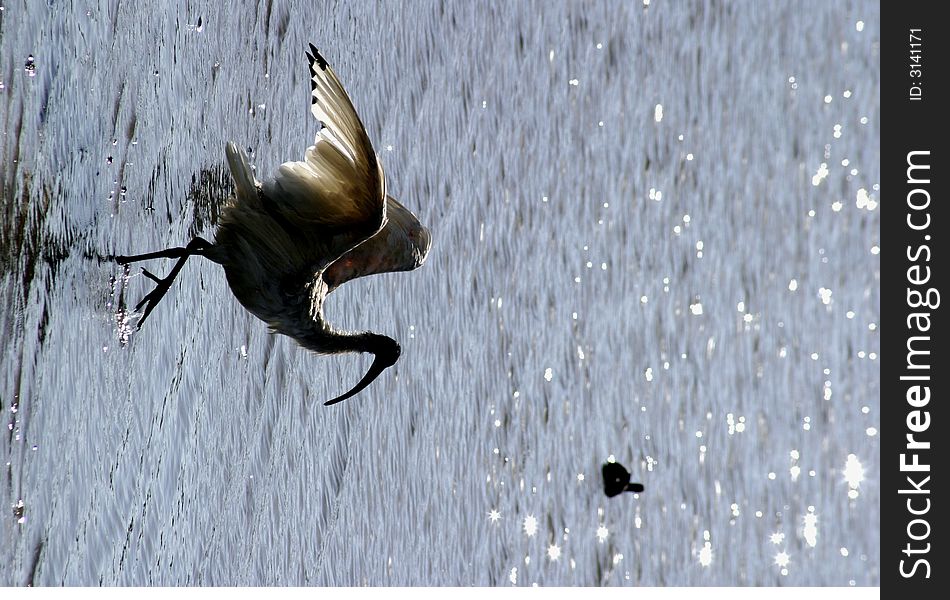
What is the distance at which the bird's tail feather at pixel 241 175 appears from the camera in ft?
10.6

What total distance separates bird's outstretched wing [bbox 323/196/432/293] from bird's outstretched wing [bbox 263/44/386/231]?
0.34 m

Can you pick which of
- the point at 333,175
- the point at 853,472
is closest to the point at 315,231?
the point at 333,175

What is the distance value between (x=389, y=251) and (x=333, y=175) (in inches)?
20.1

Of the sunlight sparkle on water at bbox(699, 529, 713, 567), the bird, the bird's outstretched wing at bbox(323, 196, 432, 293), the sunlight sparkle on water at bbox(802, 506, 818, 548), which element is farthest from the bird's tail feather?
the sunlight sparkle on water at bbox(802, 506, 818, 548)

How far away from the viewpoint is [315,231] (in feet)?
10.6

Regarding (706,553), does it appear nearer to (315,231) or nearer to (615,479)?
(615,479)

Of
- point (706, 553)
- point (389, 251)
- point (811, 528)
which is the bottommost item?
point (706, 553)

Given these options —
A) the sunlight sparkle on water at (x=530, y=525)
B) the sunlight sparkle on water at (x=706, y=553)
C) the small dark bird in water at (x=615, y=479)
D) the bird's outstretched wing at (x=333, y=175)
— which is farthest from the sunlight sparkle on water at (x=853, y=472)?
the bird's outstretched wing at (x=333, y=175)

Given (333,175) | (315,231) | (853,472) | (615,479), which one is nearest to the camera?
(333,175)

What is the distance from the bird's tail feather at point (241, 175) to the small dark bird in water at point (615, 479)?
3.02 metres

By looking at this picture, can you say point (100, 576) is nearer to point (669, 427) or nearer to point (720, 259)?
point (669, 427)

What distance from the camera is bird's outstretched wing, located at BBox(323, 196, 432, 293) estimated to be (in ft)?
11.6
